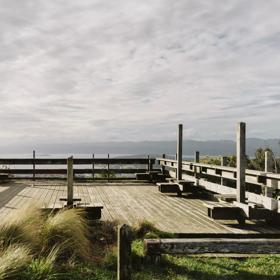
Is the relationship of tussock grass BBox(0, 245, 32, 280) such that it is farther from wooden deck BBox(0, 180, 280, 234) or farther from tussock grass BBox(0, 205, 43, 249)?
wooden deck BBox(0, 180, 280, 234)

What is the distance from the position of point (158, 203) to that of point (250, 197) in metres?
3.12

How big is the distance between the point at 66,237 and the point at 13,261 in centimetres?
119

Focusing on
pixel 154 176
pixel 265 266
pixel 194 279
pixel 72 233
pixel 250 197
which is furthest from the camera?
pixel 154 176

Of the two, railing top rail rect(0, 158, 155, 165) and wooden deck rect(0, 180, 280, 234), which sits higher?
railing top rail rect(0, 158, 155, 165)

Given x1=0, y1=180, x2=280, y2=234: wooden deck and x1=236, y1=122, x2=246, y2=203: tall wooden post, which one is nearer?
x1=0, y1=180, x2=280, y2=234: wooden deck

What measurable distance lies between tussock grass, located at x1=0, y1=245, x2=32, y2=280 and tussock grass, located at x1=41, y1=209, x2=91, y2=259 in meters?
0.61

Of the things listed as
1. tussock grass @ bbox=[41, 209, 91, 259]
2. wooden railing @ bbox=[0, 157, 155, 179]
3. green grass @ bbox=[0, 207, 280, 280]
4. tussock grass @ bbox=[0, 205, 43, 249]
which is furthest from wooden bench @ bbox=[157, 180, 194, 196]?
tussock grass @ bbox=[0, 205, 43, 249]

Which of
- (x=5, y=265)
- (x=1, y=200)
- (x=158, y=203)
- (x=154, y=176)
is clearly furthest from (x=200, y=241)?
(x=154, y=176)

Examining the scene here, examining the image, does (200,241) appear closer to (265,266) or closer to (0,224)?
(265,266)

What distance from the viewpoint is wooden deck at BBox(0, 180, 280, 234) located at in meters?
7.36

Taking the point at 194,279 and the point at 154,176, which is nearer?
the point at 194,279

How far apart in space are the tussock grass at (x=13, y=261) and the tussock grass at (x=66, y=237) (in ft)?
1.99

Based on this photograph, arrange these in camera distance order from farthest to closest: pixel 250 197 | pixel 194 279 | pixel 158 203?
pixel 158 203 → pixel 250 197 → pixel 194 279

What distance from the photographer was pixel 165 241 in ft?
17.2
